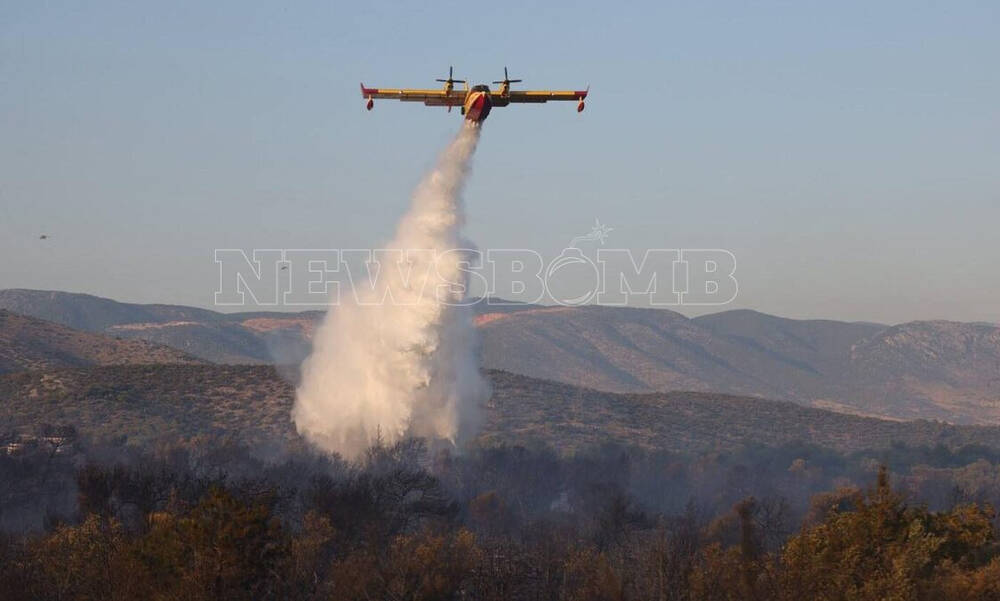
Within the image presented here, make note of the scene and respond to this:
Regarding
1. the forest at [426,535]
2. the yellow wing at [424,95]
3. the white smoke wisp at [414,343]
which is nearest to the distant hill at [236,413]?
the forest at [426,535]

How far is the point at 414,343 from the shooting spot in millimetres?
89000

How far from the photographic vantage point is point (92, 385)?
488 feet

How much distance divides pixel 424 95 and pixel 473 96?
392 cm

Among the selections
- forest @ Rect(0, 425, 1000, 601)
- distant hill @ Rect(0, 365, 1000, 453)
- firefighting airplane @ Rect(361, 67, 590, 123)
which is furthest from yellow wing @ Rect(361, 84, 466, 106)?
distant hill @ Rect(0, 365, 1000, 453)

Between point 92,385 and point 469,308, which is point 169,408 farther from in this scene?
point 469,308

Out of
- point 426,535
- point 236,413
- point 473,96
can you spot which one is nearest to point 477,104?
point 473,96

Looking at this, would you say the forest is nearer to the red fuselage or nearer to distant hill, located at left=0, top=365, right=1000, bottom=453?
distant hill, located at left=0, top=365, right=1000, bottom=453

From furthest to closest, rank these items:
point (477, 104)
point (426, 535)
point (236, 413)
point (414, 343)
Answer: point (236, 413)
point (414, 343)
point (477, 104)
point (426, 535)

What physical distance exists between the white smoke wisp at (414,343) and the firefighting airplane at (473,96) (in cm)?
613

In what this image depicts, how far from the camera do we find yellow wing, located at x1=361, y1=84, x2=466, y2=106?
72.4 m

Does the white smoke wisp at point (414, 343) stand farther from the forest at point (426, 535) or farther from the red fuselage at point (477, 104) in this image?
the red fuselage at point (477, 104)

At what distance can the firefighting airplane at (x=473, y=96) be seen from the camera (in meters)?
70.2

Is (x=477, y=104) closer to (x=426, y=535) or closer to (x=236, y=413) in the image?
(x=426, y=535)

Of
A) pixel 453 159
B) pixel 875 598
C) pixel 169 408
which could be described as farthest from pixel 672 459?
pixel 875 598
